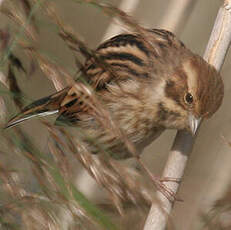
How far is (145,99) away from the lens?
74.5 inches

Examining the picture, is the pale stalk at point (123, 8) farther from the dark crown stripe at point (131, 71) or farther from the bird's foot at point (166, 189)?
the bird's foot at point (166, 189)

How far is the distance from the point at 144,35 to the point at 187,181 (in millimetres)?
1407

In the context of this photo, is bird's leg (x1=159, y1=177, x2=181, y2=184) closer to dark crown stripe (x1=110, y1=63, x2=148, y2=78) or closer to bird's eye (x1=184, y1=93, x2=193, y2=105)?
bird's eye (x1=184, y1=93, x2=193, y2=105)

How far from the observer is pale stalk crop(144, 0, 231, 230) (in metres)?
1.43

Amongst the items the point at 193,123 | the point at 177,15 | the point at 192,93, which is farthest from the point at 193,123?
the point at 177,15

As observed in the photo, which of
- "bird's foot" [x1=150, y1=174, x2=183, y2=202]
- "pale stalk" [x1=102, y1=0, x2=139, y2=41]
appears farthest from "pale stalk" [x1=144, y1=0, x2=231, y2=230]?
"pale stalk" [x1=102, y1=0, x2=139, y2=41]

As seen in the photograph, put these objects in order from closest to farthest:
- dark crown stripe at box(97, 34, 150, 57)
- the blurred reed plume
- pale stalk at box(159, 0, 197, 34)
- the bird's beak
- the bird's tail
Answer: the blurred reed plume → the bird's tail → the bird's beak → dark crown stripe at box(97, 34, 150, 57) → pale stalk at box(159, 0, 197, 34)

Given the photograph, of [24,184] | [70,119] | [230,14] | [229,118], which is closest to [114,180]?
[24,184]

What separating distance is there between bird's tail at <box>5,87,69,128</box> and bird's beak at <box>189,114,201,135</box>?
45cm

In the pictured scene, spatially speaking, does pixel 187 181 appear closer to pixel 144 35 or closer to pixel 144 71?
pixel 144 71

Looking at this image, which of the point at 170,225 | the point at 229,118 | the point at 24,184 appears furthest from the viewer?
the point at 229,118

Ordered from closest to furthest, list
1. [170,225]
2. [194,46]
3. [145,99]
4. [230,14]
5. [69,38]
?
[170,225]
[69,38]
[230,14]
[145,99]
[194,46]

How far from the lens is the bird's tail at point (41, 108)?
4.27 feet

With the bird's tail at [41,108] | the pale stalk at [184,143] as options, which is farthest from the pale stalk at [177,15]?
the bird's tail at [41,108]
